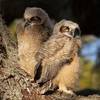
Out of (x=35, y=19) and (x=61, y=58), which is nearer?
(x=61, y=58)

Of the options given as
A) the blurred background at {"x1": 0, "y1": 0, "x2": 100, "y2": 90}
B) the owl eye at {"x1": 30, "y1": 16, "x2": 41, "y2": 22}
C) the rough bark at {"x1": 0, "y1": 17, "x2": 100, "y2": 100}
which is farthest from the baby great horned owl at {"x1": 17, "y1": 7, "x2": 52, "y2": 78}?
the blurred background at {"x1": 0, "y1": 0, "x2": 100, "y2": 90}

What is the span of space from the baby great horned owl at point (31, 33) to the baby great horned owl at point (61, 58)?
0.13m

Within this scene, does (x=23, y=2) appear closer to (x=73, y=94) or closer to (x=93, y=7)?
(x=93, y=7)

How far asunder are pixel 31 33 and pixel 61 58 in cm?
47

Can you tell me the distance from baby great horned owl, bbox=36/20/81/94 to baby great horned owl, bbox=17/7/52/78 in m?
0.13

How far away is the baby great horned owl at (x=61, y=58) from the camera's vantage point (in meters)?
3.69

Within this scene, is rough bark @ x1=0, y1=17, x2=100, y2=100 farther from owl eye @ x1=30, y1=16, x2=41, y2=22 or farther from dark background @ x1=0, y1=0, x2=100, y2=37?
dark background @ x1=0, y1=0, x2=100, y2=37

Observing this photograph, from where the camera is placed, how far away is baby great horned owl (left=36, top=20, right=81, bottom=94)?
3.69m

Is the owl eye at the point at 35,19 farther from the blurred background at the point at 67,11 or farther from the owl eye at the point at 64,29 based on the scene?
the blurred background at the point at 67,11

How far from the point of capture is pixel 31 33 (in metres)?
4.07

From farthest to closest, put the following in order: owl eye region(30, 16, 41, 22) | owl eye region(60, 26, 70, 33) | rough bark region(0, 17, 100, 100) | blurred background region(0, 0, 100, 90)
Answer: blurred background region(0, 0, 100, 90) → owl eye region(30, 16, 41, 22) → owl eye region(60, 26, 70, 33) → rough bark region(0, 17, 100, 100)

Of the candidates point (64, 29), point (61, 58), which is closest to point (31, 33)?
point (64, 29)

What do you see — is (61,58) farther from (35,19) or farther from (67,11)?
(67,11)

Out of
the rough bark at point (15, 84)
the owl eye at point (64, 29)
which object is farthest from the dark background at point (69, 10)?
the rough bark at point (15, 84)
